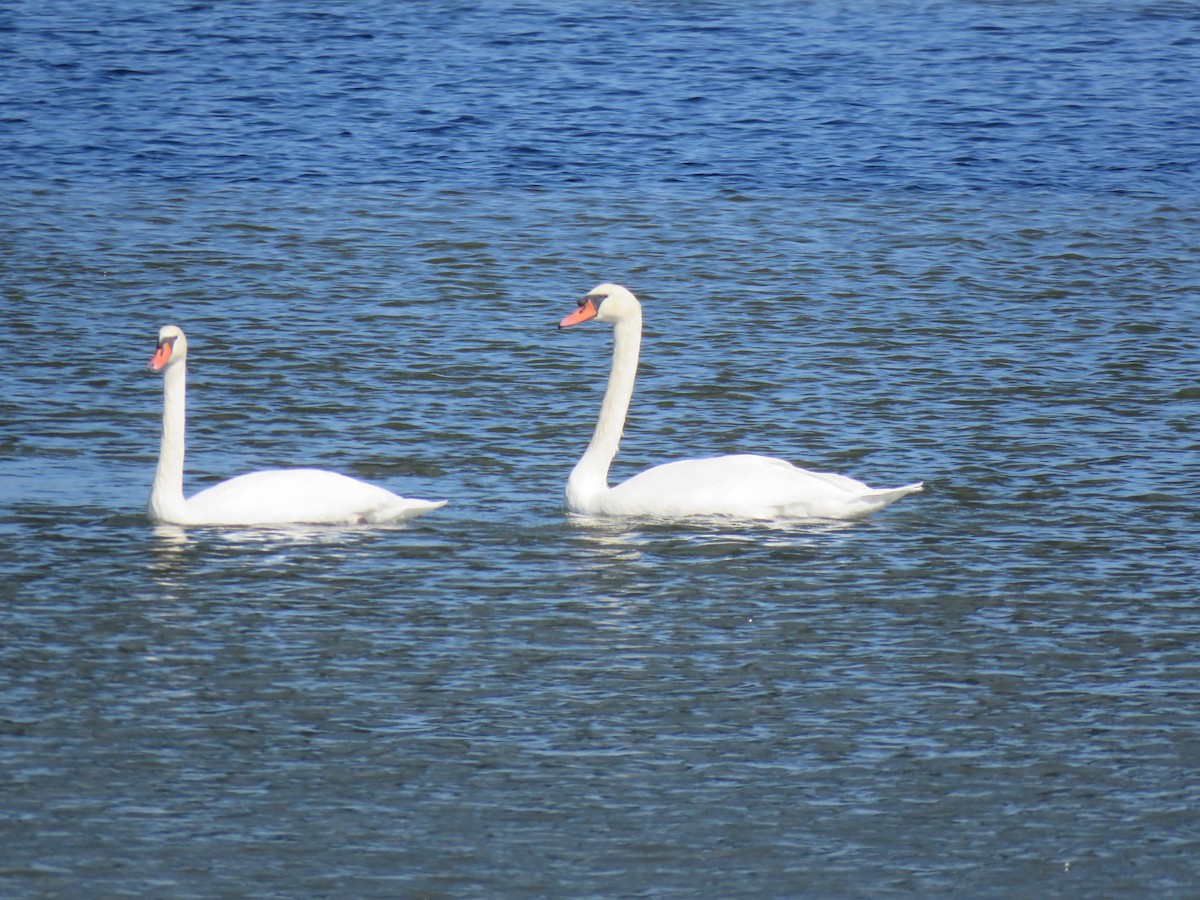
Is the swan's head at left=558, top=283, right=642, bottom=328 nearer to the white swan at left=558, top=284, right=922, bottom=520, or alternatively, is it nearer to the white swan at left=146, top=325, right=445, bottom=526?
the white swan at left=558, top=284, right=922, bottom=520

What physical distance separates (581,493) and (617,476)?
1097mm

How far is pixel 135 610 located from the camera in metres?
9.52

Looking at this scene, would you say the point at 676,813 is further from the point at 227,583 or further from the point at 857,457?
the point at 857,457

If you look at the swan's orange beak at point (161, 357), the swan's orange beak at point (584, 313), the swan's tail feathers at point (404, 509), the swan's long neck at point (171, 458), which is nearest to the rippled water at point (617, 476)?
the swan's tail feathers at point (404, 509)

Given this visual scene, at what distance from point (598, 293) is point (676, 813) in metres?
5.18

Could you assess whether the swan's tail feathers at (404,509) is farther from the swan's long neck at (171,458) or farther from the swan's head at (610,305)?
the swan's head at (610,305)

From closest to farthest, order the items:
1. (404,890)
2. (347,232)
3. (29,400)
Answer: (404,890) → (29,400) → (347,232)

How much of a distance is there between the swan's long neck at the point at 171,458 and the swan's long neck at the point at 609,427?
6.44ft

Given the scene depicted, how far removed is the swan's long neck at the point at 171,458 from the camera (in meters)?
10.8

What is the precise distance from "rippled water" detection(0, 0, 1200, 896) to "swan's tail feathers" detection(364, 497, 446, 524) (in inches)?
4.5

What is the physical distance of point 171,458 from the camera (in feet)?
35.9

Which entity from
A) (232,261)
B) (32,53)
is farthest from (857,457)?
(32,53)

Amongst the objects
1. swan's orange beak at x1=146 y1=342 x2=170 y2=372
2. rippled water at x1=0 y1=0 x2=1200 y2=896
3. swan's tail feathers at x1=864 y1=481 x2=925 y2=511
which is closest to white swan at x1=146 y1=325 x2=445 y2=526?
rippled water at x1=0 y1=0 x2=1200 y2=896

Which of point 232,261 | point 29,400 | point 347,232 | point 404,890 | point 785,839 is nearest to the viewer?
point 404,890
